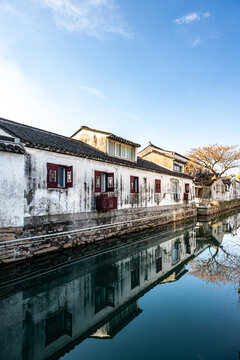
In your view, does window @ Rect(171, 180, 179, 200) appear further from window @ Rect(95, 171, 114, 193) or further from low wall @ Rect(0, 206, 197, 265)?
window @ Rect(95, 171, 114, 193)

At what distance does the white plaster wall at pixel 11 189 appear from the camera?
737 cm

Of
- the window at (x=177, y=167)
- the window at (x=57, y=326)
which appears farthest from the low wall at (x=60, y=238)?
the window at (x=177, y=167)

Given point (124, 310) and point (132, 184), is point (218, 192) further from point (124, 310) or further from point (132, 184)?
point (124, 310)

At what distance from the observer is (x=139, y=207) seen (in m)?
15.3

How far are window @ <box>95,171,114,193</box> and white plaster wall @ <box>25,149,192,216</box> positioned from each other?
32 cm

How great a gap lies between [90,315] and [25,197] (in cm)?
509

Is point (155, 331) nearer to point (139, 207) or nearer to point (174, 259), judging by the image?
point (174, 259)

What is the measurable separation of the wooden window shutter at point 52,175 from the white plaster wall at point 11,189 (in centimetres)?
124

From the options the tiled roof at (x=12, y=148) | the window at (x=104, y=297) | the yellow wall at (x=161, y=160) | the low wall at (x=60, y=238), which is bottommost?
the window at (x=104, y=297)

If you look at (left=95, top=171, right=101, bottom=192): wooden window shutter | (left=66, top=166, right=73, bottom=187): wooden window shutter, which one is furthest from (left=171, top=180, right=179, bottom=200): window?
(left=66, top=166, right=73, bottom=187): wooden window shutter

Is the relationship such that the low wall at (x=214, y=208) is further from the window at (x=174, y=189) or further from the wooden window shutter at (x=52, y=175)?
the wooden window shutter at (x=52, y=175)

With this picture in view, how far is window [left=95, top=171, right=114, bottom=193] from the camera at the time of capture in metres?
11.8

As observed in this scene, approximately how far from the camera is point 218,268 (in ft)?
26.5

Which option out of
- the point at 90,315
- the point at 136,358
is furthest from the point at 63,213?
the point at 136,358
